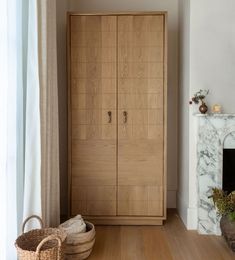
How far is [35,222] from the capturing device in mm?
2441

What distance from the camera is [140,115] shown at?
10.8 ft

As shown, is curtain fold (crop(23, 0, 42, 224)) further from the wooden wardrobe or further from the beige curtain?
the wooden wardrobe

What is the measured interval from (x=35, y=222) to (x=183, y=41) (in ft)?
7.88

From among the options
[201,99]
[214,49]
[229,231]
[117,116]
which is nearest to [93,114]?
[117,116]

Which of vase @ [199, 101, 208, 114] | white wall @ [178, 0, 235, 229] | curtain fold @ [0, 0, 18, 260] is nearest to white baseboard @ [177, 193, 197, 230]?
white wall @ [178, 0, 235, 229]

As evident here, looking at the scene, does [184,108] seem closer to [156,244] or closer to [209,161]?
[209,161]

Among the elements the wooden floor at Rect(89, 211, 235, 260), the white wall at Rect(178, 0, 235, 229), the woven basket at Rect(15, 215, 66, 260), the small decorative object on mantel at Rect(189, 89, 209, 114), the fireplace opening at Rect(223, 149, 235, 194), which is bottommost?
the wooden floor at Rect(89, 211, 235, 260)

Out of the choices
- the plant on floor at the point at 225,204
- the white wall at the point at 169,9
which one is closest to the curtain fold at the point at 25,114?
the white wall at the point at 169,9

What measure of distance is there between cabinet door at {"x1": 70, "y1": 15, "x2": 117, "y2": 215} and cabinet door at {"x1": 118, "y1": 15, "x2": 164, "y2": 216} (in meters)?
0.09

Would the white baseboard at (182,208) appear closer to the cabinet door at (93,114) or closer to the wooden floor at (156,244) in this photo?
the wooden floor at (156,244)

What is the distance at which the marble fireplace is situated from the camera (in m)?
3.13

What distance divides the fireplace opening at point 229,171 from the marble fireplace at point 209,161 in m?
0.09

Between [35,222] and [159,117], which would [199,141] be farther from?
[35,222]

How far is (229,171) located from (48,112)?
74.5 inches
